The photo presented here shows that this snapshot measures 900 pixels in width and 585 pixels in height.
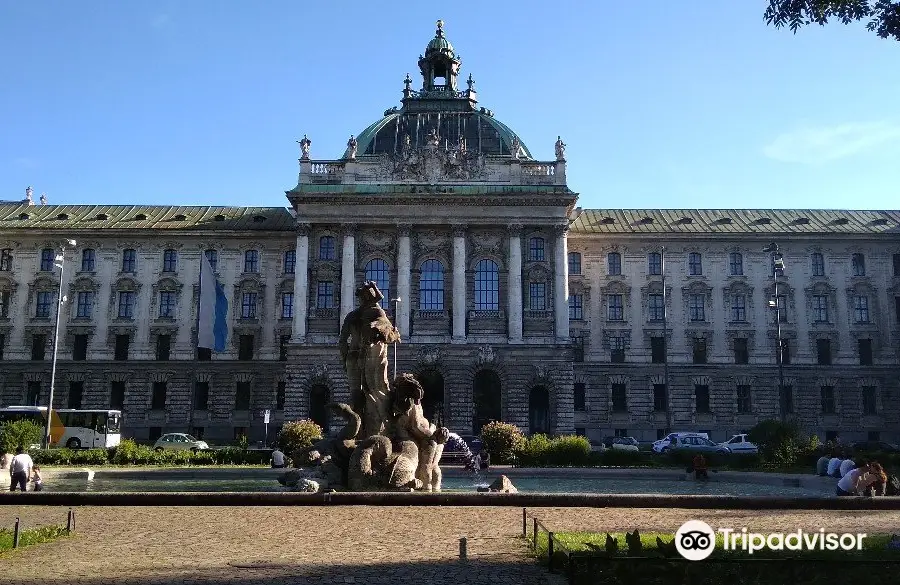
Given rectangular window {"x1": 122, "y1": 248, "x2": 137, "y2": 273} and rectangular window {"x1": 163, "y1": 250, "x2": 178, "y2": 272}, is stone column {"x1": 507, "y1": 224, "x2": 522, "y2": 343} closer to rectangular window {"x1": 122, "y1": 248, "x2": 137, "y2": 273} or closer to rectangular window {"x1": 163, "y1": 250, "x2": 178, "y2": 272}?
rectangular window {"x1": 163, "y1": 250, "x2": 178, "y2": 272}

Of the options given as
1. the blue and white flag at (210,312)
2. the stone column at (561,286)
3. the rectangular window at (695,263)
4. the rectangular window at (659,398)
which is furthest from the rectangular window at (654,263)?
the blue and white flag at (210,312)

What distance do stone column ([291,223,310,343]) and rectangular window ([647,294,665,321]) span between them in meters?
27.2

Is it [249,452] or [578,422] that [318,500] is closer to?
[249,452]

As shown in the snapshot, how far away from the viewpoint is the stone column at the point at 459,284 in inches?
2266

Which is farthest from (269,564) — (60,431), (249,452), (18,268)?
(18,268)

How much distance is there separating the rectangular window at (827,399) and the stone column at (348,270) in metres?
37.6

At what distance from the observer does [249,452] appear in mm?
34344

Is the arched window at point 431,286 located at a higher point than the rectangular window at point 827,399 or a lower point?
higher

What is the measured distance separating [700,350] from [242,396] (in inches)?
1450

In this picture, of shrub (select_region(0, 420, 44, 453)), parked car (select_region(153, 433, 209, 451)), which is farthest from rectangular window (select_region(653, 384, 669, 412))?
shrub (select_region(0, 420, 44, 453))

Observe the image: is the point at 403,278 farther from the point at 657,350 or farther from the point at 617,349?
the point at 657,350

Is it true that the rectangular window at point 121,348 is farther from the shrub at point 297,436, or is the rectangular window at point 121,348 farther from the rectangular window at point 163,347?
the shrub at point 297,436

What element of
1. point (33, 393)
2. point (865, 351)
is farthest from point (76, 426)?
point (865, 351)

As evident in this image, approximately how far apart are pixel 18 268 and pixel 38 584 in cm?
6396
